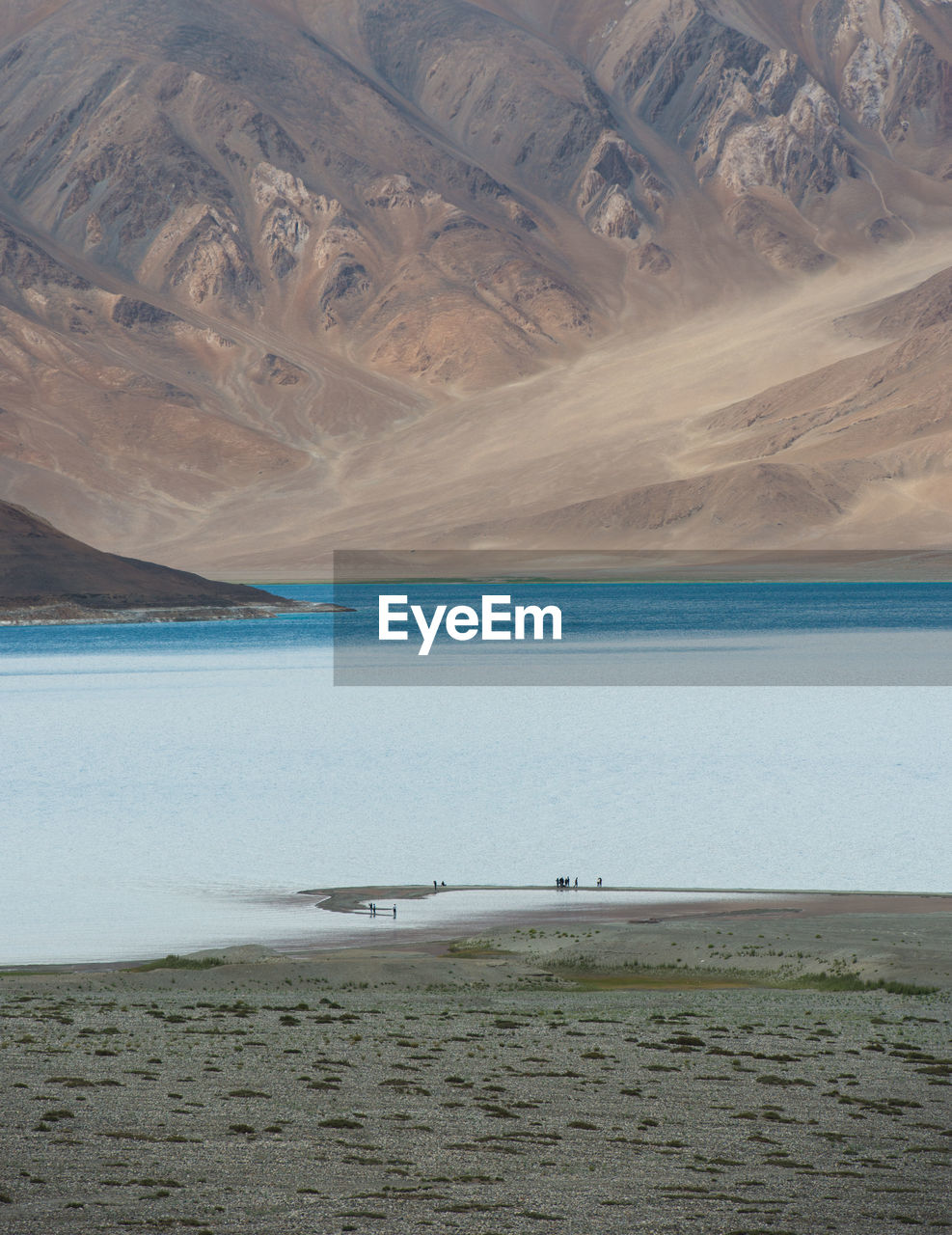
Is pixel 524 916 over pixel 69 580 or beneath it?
beneath

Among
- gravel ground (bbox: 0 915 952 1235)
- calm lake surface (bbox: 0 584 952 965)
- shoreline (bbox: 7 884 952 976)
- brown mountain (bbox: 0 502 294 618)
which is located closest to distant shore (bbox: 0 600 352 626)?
brown mountain (bbox: 0 502 294 618)

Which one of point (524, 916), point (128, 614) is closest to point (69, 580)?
point (128, 614)

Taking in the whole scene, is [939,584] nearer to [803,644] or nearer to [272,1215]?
[803,644]

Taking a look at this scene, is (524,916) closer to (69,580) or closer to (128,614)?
(69,580)

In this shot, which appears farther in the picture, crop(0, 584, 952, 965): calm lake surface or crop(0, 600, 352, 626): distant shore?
crop(0, 600, 352, 626): distant shore

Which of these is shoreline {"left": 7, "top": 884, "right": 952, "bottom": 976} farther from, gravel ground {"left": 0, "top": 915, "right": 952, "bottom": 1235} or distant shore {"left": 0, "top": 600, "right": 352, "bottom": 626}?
distant shore {"left": 0, "top": 600, "right": 352, "bottom": 626}

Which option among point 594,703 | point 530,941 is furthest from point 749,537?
point 530,941
